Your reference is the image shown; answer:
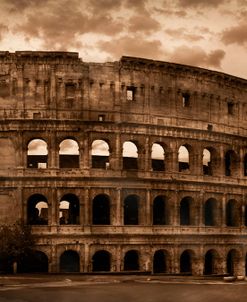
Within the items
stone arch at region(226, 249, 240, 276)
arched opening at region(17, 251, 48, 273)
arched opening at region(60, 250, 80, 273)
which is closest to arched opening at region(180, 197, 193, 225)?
stone arch at region(226, 249, 240, 276)

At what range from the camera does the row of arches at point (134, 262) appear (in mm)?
34906

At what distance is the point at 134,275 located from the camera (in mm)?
32562

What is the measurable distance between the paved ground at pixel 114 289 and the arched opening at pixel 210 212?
10.2 metres

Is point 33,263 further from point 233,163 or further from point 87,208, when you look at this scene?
point 233,163

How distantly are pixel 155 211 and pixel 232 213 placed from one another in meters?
5.71

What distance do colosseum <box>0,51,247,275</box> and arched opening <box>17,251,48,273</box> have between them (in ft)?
0.26

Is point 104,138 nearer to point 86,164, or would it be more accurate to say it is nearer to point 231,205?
point 86,164

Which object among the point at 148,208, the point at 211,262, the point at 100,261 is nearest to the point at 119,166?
the point at 148,208

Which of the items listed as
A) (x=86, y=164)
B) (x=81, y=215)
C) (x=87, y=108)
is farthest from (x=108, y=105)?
(x=81, y=215)

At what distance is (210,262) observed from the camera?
40.3m

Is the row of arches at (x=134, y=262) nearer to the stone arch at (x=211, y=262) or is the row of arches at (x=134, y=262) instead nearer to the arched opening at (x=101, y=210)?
the stone arch at (x=211, y=262)

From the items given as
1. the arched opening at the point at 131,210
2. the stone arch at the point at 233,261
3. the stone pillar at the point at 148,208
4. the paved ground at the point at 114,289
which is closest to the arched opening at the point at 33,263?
the paved ground at the point at 114,289

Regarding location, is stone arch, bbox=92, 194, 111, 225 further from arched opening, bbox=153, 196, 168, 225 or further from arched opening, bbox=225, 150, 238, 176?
arched opening, bbox=225, 150, 238, 176

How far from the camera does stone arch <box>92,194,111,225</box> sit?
38.9m
